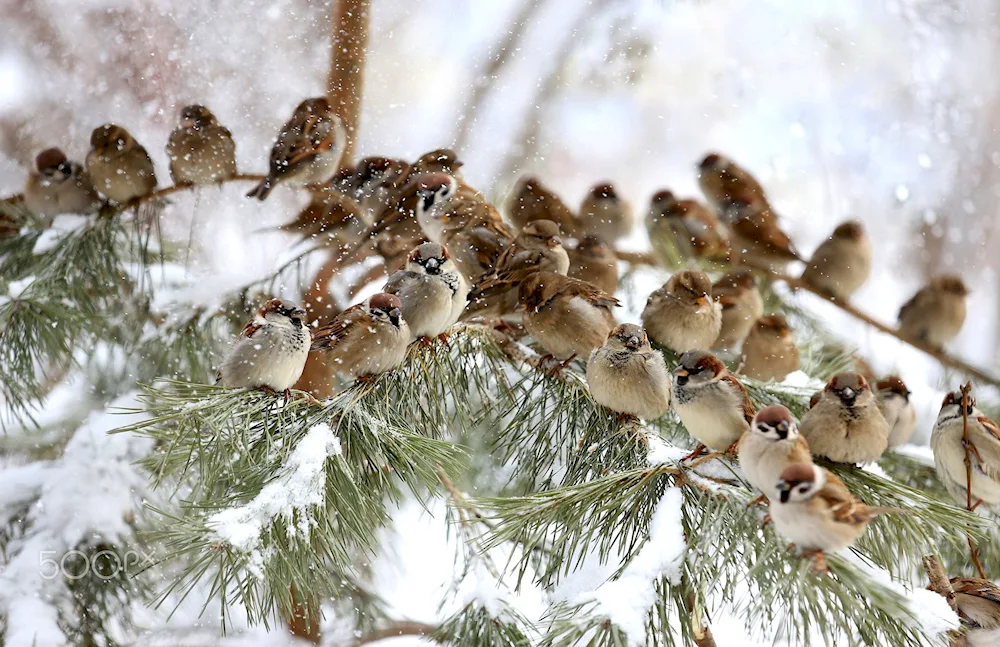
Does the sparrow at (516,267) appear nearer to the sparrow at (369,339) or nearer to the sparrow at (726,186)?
the sparrow at (369,339)

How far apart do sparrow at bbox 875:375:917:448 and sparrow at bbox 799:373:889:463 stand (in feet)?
1.18

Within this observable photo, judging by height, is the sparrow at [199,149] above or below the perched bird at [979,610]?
above

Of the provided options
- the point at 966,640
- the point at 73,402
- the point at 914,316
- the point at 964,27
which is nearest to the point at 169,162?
the point at 73,402

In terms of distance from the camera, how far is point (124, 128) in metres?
1.94

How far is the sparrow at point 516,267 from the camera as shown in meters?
1.66

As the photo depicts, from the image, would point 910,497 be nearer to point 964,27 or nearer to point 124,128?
point 124,128

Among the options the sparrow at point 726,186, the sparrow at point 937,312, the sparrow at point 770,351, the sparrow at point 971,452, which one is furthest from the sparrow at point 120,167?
the sparrow at point 937,312

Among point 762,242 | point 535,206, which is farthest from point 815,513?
point 762,242

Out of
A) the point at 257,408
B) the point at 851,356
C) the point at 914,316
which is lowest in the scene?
the point at 914,316

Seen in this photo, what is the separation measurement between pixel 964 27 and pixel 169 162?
395cm

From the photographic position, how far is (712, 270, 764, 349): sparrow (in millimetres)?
1993

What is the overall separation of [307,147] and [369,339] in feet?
2.09

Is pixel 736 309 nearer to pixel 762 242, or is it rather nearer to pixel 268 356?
pixel 762 242

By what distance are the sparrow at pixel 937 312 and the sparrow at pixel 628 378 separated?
1497mm
